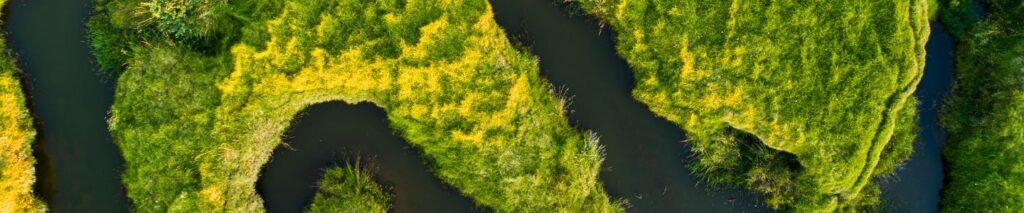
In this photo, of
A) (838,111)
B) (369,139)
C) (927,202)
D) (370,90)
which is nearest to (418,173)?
(369,139)

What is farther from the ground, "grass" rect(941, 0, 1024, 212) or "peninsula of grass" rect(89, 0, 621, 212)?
"grass" rect(941, 0, 1024, 212)

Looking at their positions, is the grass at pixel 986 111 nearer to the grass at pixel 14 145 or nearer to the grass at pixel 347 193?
the grass at pixel 347 193

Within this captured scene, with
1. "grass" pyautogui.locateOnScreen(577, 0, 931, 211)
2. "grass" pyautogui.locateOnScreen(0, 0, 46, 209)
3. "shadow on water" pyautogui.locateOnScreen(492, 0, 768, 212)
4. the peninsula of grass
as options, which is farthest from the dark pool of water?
"grass" pyautogui.locateOnScreen(577, 0, 931, 211)

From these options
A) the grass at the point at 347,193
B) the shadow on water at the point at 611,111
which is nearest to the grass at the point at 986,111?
the shadow on water at the point at 611,111

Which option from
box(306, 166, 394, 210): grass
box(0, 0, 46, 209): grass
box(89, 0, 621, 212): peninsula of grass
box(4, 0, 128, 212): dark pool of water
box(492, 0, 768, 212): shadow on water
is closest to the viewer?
box(89, 0, 621, 212): peninsula of grass

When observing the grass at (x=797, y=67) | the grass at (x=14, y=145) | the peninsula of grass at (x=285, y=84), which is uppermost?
the grass at (x=797, y=67)

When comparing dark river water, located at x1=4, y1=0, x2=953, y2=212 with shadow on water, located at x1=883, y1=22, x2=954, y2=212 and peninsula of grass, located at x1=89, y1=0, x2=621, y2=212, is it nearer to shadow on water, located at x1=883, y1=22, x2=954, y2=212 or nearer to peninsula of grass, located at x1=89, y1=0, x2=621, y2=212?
shadow on water, located at x1=883, y1=22, x2=954, y2=212
